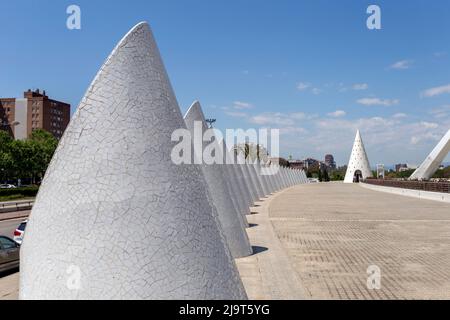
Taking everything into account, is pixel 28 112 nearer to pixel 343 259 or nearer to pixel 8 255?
pixel 8 255

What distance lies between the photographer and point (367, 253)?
1102 centimetres

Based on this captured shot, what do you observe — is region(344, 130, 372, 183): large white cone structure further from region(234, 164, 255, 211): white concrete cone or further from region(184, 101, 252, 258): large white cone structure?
region(184, 101, 252, 258): large white cone structure

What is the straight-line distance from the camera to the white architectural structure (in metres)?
49.0

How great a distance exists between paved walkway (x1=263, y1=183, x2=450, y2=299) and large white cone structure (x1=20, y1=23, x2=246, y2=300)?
12.3 feet

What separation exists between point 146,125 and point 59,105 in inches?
4217

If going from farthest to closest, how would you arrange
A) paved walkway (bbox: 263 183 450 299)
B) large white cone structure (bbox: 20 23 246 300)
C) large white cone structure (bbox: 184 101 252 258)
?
large white cone structure (bbox: 184 101 252 258) → paved walkway (bbox: 263 183 450 299) → large white cone structure (bbox: 20 23 246 300)

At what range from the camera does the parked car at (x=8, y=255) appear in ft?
28.3

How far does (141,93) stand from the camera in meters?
4.52

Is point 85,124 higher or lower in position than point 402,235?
higher

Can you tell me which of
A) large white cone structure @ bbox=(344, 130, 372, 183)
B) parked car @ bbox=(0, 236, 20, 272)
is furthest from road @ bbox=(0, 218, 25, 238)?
large white cone structure @ bbox=(344, 130, 372, 183)

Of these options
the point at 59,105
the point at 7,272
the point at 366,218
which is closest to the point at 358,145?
the point at 59,105

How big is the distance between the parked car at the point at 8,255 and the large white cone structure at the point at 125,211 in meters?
4.87

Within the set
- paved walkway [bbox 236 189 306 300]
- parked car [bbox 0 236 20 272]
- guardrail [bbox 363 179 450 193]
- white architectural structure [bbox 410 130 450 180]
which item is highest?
white architectural structure [bbox 410 130 450 180]
